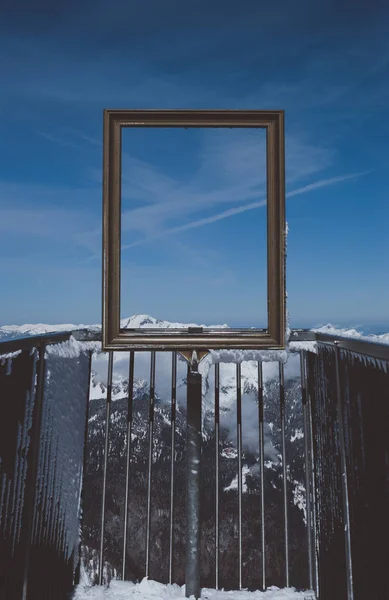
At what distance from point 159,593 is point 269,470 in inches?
27.1

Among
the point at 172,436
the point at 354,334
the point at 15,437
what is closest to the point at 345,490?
the point at 354,334

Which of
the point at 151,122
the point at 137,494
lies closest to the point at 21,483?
the point at 151,122

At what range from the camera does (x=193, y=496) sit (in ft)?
5.62

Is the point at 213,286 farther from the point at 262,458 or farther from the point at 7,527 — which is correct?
the point at 7,527

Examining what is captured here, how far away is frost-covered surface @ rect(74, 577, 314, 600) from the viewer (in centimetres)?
175

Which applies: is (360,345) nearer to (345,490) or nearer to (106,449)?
(345,490)

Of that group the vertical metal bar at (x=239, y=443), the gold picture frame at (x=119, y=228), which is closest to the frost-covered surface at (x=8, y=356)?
the gold picture frame at (x=119, y=228)

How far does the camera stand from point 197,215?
179 cm

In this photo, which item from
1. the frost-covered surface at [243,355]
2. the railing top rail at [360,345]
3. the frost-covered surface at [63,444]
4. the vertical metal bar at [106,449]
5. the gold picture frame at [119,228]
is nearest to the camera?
the railing top rail at [360,345]

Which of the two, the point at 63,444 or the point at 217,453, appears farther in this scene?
the point at 217,453

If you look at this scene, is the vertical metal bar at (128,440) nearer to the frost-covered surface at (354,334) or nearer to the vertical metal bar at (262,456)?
the vertical metal bar at (262,456)

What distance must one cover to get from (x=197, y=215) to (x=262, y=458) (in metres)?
1.05

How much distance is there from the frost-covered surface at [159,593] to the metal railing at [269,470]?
0.06 meters

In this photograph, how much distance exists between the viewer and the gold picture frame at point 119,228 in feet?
5.23
